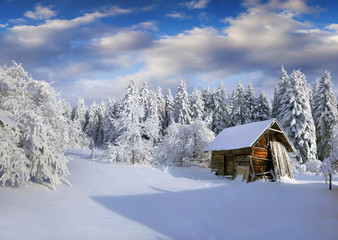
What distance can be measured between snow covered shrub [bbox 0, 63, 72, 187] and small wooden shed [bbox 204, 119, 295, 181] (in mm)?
15431

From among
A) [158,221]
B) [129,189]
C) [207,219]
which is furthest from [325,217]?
[129,189]

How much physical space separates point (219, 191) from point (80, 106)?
69.7 meters

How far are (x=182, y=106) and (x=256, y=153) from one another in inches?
1027

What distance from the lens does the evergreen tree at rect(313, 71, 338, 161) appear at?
36938mm

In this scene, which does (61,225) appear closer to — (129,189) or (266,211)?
(129,189)

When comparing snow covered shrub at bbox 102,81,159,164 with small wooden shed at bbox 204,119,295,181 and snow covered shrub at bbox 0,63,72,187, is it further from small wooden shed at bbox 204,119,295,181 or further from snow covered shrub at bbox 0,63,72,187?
snow covered shrub at bbox 0,63,72,187

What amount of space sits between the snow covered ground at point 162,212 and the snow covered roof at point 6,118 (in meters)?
3.27

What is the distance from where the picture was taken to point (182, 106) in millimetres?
47344

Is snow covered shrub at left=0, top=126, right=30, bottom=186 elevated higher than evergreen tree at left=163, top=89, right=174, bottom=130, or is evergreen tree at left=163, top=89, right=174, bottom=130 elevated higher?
evergreen tree at left=163, top=89, right=174, bottom=130

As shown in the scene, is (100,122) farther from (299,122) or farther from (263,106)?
(299,122)

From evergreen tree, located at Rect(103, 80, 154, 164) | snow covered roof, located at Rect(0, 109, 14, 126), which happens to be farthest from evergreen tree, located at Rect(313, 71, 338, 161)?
snow covered roof, located at Rect(0, 109, 14, 126)

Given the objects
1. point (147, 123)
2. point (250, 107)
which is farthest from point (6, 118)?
point (250, 107)

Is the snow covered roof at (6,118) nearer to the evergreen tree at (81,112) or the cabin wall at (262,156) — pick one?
the cabin wall at (262,156)

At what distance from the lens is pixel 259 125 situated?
23.5 m
